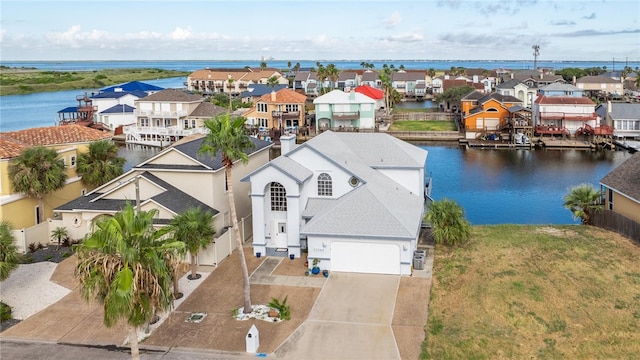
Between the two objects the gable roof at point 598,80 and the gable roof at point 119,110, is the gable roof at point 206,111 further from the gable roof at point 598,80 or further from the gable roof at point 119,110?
the gable roof at point 598,80

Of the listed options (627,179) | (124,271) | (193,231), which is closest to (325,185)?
(193,231)

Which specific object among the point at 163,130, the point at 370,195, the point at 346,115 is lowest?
the point at 370,195

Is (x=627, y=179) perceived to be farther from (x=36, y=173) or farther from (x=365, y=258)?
(x=36, y=173)

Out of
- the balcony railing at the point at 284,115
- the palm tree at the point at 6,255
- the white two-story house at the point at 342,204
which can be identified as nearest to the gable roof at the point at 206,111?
the balcony railing at the point at 284,115

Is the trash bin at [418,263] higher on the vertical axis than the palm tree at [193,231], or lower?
lower

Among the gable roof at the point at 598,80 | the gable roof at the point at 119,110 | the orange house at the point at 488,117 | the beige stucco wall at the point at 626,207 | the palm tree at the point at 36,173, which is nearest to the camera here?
the beige stucco wall at the point at 626,207

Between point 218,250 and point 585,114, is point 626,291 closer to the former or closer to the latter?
point 218,250

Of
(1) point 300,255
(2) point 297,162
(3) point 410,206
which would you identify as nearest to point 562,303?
(3) point 410,206
